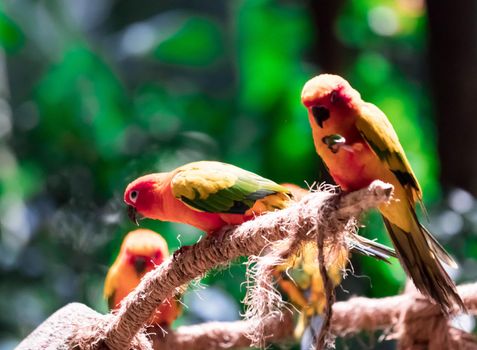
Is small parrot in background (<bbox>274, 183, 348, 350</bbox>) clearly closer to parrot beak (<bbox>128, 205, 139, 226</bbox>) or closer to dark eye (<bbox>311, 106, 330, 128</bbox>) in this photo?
parrot beak (<bbox>128, 205, 139, 226</bbox>)

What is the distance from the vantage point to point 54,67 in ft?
7.74

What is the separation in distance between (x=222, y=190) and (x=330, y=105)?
201mm

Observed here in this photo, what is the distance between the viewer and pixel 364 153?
780 millimetres

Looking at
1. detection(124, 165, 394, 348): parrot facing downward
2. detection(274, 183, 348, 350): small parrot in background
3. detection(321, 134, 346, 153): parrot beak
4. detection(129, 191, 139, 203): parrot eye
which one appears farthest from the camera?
detection(274, 183, 348, 350): small parrot in background

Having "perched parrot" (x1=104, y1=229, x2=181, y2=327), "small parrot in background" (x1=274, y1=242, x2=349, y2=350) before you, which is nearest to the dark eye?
"small parrot in background" (x1=274, y1=242, x2=349, y2=350)

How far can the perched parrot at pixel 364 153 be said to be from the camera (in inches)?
30.6

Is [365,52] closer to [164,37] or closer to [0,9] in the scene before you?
[164,37]

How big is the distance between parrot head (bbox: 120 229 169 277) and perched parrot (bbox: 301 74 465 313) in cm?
53

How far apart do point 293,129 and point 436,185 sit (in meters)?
0.45

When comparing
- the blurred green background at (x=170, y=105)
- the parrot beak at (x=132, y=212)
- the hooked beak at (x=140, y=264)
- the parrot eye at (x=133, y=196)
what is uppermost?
the blurred green background at (x=170, y=105)

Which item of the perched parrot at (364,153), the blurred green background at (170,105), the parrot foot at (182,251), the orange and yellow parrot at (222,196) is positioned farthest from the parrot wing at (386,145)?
the blurred green background at (170,105)

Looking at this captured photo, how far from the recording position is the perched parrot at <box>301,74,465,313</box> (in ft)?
2.55

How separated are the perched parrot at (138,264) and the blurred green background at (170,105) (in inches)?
34.1

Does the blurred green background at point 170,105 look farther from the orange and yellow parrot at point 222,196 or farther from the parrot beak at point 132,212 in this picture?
the orange and yellow parrot at point 222,196
